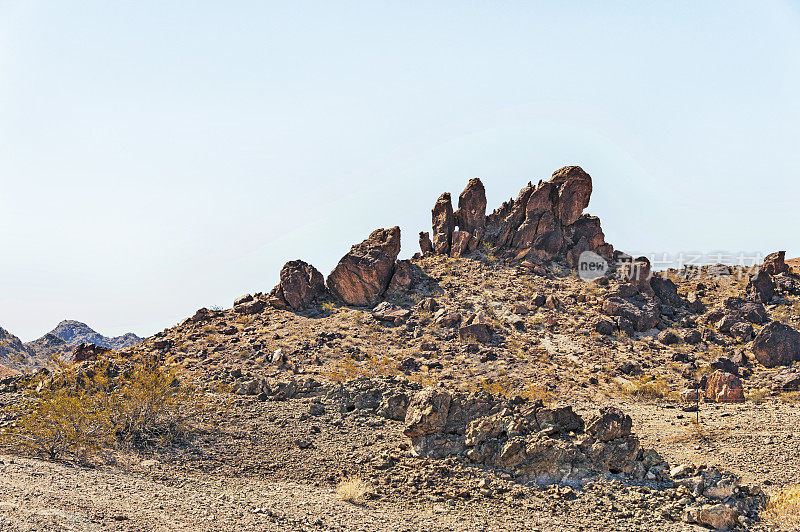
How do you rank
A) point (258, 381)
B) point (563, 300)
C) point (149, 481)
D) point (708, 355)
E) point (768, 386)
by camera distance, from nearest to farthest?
point (149, 481)
point (258, 381)
point (768, 386)
point (708, 355)
point (563, 300)

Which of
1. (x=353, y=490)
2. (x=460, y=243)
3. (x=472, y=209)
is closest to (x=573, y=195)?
(x=472, y=209)

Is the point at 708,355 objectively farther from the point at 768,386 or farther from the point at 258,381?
the point at 258,381

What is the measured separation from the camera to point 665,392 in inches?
1248

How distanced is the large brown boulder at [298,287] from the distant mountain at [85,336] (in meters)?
87.5

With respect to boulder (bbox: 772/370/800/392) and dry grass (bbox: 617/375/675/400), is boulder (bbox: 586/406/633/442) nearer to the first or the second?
dry grass (bbox: 617/375/675/400)

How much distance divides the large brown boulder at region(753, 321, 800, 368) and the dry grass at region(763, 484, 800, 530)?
23201 millimetres

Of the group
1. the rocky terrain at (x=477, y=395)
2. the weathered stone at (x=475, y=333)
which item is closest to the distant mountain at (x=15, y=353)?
the rocky terrain at (x=477, y=395)

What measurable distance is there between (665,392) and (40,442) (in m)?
32.0

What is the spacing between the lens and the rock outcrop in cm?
5081

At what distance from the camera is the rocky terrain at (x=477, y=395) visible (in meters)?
15.2

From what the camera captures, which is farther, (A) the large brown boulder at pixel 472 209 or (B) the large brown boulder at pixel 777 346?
(A) the large brown boulder at pixel 472 209

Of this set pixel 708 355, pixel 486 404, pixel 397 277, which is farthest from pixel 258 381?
pixel 708 355

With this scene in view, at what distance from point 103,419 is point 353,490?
468 inches

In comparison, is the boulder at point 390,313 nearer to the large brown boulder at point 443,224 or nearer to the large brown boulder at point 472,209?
the large brown boulder at point 443,224
